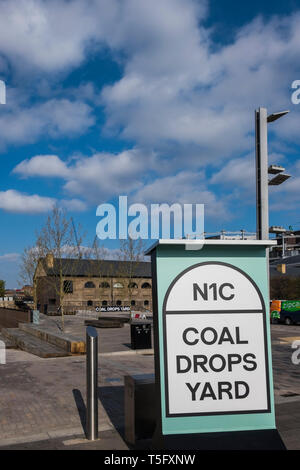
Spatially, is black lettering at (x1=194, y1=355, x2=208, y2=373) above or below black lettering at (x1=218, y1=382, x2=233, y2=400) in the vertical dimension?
above

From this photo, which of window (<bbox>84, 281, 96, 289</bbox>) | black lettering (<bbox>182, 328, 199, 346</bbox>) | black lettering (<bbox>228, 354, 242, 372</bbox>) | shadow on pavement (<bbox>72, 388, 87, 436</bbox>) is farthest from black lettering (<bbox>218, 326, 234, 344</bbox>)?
window (<bbox>84, 281, 96, 289</bbox>)

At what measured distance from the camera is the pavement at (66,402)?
547cm

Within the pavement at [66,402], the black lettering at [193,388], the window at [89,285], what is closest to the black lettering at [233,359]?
the black lettering at [193,388]

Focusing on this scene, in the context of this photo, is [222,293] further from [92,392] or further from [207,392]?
[92,392]

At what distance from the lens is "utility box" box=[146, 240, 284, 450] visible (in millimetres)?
4066

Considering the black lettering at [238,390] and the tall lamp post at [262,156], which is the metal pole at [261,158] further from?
the black lettering at [238,390]

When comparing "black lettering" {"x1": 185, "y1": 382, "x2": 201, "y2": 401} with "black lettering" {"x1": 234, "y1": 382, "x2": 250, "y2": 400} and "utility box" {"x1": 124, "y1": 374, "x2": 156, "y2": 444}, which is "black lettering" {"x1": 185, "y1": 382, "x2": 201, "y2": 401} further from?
"utility box" {"x1": 124, "y1": 374, "x2": 156, "y2": 444}

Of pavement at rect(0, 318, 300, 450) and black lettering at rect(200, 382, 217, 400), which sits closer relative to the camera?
black lettering at rect(200, 382, 217, 400)

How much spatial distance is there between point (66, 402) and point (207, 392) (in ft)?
13.8

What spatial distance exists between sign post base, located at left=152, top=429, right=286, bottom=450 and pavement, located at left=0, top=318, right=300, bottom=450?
124 cm

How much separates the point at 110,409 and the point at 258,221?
4249mm

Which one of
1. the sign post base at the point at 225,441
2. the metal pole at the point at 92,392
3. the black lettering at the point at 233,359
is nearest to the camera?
the sign post base at the point at 225,441

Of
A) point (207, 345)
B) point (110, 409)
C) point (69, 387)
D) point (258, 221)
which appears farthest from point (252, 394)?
point (69, 387)
